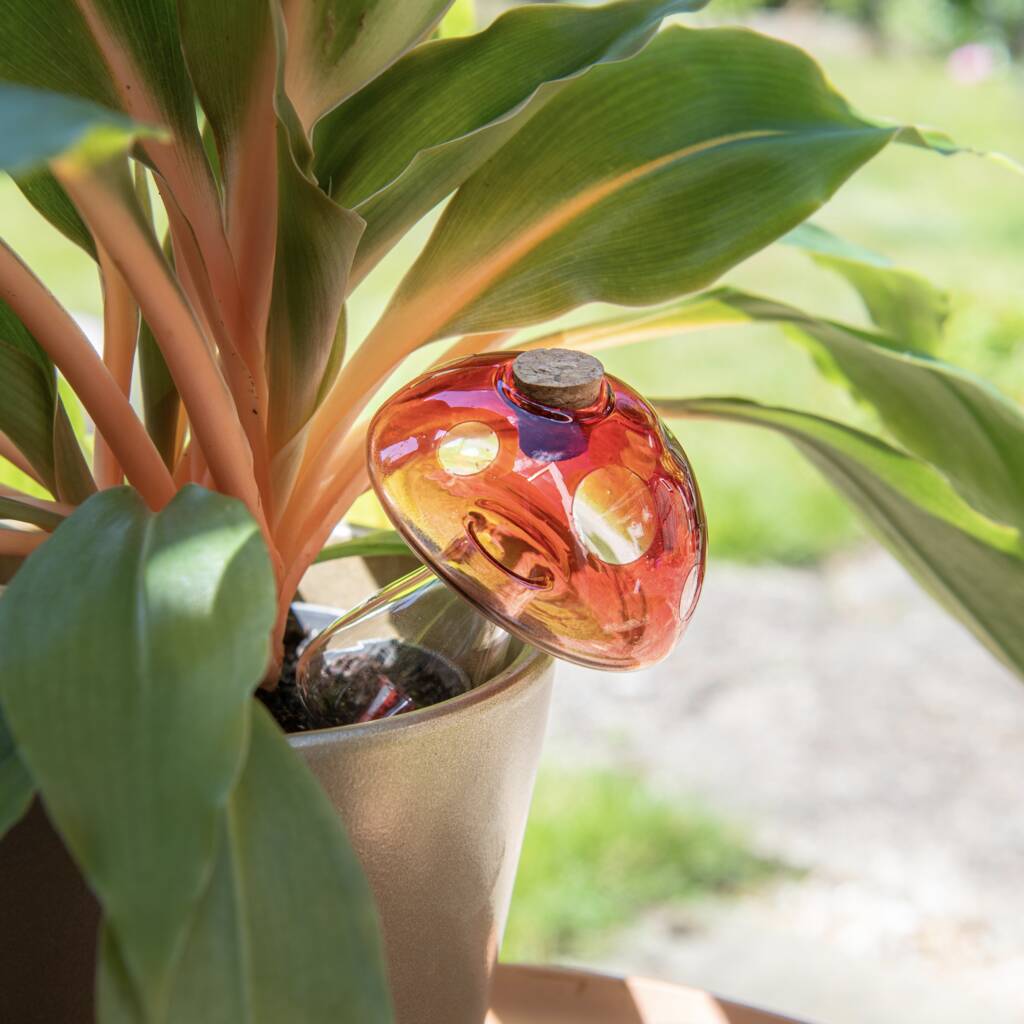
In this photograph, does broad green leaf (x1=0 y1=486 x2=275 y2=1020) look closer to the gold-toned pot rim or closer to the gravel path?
the gold-toned pot rim

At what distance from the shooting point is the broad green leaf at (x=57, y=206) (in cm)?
54

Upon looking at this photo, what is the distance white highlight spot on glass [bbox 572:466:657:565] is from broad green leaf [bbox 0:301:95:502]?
234 mm

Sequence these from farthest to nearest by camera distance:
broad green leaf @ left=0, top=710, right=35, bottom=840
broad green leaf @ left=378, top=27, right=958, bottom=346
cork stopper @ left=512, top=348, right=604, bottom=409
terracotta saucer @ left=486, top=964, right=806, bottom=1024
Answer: terracotta saucer @ left=486, top=964, right=806, bottom=1024 → broad green leaf @ left=378, top=27, right=958, bottom=346 → cork stopper @ left=512, top=348, right=604, bottom=409 → broad green leaf @ left=0, top=710, right=35, bottom=840

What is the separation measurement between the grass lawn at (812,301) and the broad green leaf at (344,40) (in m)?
1.14

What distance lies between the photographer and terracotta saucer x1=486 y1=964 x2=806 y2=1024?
0.64m

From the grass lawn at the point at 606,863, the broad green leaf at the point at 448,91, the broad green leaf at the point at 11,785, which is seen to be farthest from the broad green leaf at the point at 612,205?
the grass lawn at the point at 606,863

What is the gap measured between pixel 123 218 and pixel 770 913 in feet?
4.04

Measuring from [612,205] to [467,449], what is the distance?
167 millimetres

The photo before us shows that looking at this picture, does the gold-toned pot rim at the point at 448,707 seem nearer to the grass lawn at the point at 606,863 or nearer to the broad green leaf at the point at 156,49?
the broad green leaf at the point at 156,49

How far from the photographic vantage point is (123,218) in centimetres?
37

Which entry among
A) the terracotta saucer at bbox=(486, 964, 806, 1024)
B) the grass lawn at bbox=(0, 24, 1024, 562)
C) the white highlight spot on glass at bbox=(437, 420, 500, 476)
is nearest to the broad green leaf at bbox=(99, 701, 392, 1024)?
the white highlight spot on glass at bbox=(437, 420, 500, 476)

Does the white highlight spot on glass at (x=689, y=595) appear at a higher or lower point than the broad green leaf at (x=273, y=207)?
lower

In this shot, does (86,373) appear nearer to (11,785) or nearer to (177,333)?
(177,333)

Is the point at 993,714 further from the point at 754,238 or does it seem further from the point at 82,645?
the point at 82,645
